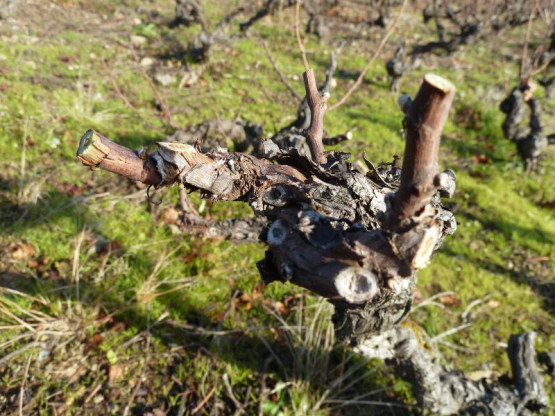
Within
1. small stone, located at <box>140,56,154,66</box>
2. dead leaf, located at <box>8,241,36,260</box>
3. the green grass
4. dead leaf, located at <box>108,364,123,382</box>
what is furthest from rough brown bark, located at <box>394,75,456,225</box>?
small stone, located at <box>140,56,154,66</box>

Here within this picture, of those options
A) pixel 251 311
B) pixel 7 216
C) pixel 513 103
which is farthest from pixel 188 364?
pixel 513 103

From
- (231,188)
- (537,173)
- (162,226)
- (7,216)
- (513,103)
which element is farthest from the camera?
(513,103)

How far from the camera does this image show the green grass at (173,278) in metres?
2.84

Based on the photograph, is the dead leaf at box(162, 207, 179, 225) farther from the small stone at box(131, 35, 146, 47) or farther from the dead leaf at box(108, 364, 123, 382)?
the small stone at box(131, 35, 146, 47)

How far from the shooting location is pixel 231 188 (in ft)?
5.33

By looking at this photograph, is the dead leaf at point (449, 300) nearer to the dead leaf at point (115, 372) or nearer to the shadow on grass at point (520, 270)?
the shadow on grass at point (520, 270)

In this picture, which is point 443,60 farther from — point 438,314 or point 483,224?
point 438,314

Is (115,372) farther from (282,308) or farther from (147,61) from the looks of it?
(147,61)

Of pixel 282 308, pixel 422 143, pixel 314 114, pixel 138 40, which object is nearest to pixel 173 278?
pixel 282 308

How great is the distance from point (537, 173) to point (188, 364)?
635 cm

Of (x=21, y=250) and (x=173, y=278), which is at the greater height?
(x=173, y=278)

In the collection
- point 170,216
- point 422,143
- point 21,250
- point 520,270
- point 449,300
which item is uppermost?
point 422,143

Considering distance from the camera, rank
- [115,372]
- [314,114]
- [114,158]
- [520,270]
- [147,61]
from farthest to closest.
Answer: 1. [147,61]
2. [520,270]
3. [115,372]
4. [314,114]
5. [114,158]

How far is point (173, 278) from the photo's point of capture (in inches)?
137
